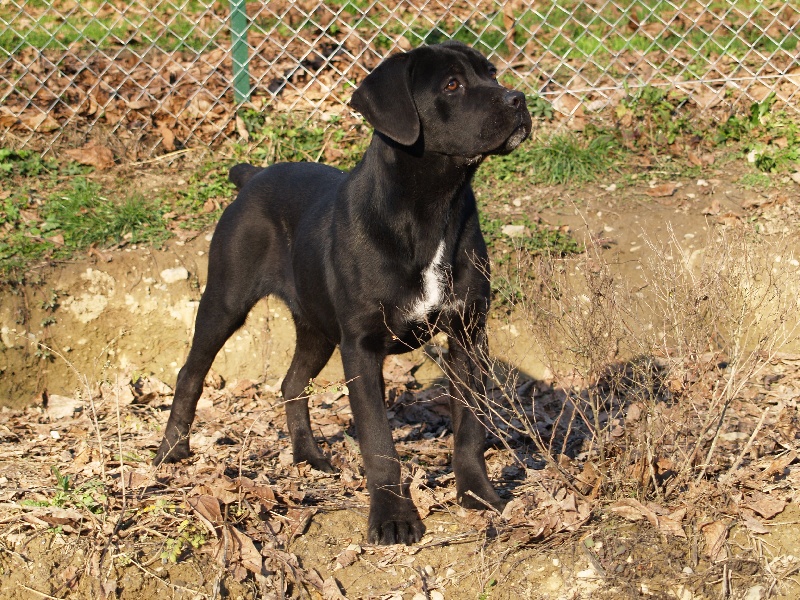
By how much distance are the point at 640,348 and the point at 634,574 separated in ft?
2.81

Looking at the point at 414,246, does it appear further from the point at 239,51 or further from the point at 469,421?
the point at 239,51

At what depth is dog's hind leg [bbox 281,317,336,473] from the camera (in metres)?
4.96

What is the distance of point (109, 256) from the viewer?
6.54 m

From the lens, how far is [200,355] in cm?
514

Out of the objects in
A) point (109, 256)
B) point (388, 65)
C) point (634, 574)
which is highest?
point (388, 65)

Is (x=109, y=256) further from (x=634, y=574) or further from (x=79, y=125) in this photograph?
(x=634, y=574)

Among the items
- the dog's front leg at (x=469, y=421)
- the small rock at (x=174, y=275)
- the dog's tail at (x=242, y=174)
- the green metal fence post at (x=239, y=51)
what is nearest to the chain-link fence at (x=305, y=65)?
the green metal fence post at (x=239, y=51)

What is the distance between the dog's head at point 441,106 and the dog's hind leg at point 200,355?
1555mm

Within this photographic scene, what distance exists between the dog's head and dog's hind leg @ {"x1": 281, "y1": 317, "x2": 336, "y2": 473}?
143 cm

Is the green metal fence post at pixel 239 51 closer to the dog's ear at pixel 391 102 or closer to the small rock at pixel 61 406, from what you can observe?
the small rock at pixel 61 406

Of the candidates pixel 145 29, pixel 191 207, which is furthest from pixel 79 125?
pixel 145 29

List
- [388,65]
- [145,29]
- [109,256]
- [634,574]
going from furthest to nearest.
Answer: [145,29]
[109,256]
[388,65]
[634,574]

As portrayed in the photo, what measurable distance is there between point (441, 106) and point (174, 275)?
3.07 metres

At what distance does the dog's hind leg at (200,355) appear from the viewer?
5043 mm
